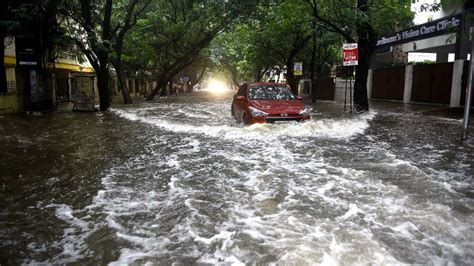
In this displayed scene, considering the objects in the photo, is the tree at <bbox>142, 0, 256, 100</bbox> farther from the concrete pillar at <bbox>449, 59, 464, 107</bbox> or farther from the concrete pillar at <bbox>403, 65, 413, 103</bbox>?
the concrete pillar at <bbox>449, 59, 464, 107</bbox>

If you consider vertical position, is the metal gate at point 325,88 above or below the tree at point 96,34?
below

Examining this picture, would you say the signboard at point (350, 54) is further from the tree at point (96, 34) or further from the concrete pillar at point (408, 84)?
the tree at point (96, 34)

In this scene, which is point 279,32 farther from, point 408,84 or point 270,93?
point 270,93

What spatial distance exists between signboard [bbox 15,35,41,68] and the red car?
9.17 meters

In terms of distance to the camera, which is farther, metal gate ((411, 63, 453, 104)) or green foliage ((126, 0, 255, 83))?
green foliage ((126, 0, 255, 83))

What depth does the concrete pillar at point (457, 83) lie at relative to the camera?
16141mm

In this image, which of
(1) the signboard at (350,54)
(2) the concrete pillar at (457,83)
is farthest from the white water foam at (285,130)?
(2) the concrete pillar at (457,83)

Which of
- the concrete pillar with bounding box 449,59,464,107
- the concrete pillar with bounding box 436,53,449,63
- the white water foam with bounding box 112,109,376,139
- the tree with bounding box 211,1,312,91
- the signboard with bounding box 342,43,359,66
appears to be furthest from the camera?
the concrete pillar with bounding box 436,53,449,63

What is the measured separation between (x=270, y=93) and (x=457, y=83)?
27.9 ft

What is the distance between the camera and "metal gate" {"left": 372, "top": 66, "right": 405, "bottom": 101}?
72.6ft

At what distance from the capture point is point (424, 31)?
18.5 meters

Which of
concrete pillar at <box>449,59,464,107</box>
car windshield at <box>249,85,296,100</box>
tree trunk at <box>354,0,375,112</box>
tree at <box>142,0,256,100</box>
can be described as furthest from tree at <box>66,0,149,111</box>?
concrete pillar at <box>449,59,464,107</box>

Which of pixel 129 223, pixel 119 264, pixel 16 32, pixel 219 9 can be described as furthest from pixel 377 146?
pixel 219 9

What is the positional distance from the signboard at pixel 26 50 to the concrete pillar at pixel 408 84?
1751 cm
